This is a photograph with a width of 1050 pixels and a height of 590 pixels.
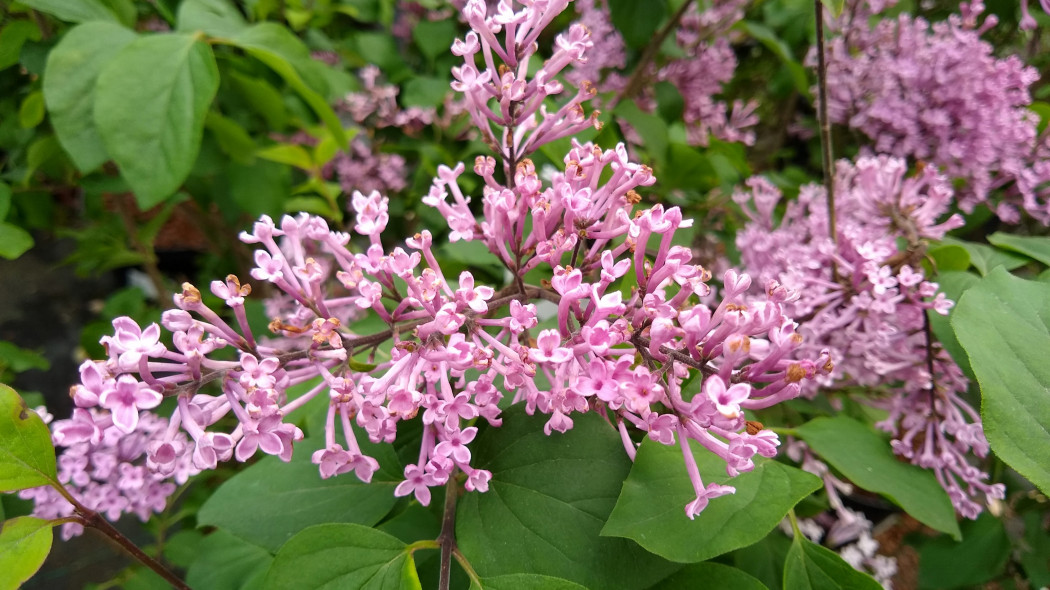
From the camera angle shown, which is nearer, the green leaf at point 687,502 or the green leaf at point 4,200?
the green leaf at point 687,502

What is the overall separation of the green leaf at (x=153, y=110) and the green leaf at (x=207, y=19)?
7 centimetres

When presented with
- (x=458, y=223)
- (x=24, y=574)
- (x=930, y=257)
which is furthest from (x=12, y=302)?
(x=930, y=257)

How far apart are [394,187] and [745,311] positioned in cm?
115

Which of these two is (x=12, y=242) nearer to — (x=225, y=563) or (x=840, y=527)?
(x=225, y=563)

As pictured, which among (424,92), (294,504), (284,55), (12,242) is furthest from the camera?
(424,92)

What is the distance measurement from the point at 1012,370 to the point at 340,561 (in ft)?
1.82

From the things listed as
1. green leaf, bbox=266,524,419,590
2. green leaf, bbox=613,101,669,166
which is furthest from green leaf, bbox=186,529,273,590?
green leaf, bbox=613,101,669,166

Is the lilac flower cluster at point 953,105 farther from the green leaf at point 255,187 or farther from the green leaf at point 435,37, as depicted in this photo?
the green leaf at point 255,187

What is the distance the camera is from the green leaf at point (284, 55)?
81cm

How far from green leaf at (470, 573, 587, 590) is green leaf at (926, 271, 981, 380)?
1.39 ft

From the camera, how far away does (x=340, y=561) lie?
466 millimetres

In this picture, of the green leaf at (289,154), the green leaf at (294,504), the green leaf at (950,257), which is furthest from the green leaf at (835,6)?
the green leaf at (289,154)

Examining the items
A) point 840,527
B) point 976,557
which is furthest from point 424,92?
point 976,557

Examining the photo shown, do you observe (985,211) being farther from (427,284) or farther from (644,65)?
(427,284)
